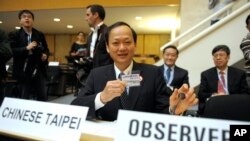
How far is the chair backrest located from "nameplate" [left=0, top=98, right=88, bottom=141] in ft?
2.28

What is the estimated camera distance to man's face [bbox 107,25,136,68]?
150 centimetres

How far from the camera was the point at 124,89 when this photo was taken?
137 cm

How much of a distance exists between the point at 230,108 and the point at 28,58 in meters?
2.31

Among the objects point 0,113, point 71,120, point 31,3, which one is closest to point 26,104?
point 0,113

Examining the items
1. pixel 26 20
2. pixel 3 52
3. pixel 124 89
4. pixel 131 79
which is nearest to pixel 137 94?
pixel 124 89

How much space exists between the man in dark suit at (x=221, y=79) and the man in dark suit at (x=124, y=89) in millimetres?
1569

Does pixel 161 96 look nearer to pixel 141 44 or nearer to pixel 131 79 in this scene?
pixel 131 79

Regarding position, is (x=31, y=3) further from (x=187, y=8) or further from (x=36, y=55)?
(x=36, y=55)

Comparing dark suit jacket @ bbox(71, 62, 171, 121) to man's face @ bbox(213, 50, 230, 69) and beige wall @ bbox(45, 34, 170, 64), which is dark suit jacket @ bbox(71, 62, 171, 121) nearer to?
man's face @ bbox(213, 50, 230, 69)

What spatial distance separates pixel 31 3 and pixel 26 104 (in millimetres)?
6865

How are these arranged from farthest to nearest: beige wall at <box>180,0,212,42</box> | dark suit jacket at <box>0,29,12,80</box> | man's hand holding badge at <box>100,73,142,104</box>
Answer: beige wall at <box>180,0,212,42</box> < dark suit jacket at <box>0,29,12,80</box> < man's hand holding badge at <box>100,73,142,104</box>

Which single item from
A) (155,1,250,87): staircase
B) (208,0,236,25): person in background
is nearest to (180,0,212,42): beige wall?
(208,0,236,25): person in background

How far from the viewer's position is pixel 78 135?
38.1 inches

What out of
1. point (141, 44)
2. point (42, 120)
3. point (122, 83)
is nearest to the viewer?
point (42, 120)
